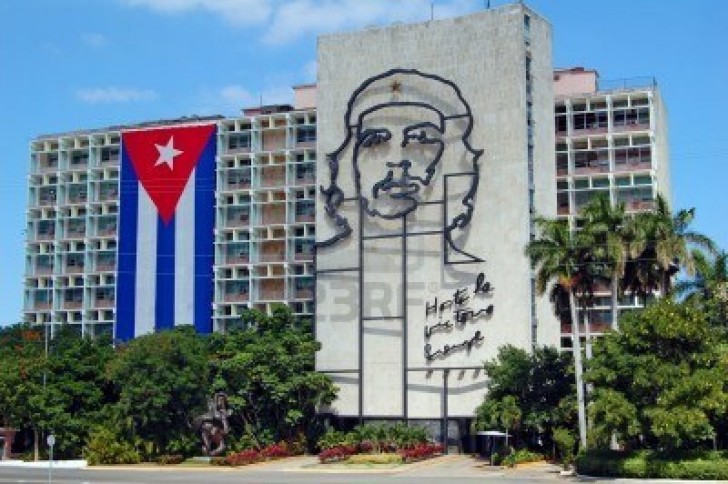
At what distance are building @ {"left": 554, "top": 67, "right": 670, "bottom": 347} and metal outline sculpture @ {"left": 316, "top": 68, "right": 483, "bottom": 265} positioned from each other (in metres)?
21.4

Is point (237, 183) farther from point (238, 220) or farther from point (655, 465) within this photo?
point (655, 465)

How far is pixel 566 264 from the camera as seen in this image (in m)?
67.9

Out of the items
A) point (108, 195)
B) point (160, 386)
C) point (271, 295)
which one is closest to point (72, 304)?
point (108, 195)

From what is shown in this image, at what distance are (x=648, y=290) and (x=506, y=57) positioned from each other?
24.2 metres

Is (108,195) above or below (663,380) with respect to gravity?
above

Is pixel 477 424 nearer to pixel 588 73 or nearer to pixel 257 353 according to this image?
pixel 257 353

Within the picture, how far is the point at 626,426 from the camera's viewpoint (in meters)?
58.7

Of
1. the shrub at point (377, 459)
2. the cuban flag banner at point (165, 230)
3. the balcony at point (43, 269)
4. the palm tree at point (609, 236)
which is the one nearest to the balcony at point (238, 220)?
the cuban flag banner at point (165, 230)

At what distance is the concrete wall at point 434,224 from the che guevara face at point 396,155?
0.18 meters

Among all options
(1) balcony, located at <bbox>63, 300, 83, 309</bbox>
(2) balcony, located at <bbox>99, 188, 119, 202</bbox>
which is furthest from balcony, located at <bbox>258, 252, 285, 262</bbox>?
(1) balcony, located at <bbox>63, 300, 83, 309</bbox>

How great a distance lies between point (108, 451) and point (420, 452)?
24.1 m

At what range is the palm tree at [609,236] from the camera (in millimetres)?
66250

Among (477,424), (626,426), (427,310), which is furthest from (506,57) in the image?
(626,426)

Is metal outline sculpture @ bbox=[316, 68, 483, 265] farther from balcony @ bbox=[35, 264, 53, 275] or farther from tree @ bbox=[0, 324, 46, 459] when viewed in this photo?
balcony @ bbox=[35, 264, 53, 275]
